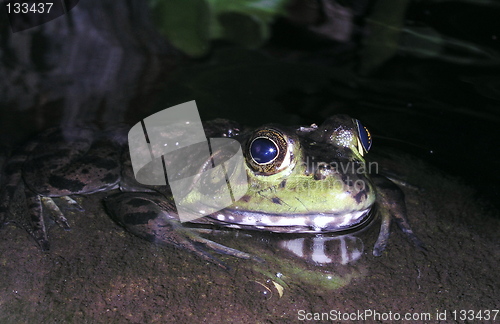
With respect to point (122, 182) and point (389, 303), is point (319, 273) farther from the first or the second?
point (122, 182)

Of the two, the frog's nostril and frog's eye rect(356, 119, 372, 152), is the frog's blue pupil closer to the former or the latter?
the frog's nostril

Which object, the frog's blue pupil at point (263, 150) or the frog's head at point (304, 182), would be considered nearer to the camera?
the frog's head at point (304, 182)

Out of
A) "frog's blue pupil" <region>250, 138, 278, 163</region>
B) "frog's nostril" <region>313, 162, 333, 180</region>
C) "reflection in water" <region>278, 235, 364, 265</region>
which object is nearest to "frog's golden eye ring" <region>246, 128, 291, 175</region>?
"frog's blue pupil" <region>250, 138, 278, 163</region>

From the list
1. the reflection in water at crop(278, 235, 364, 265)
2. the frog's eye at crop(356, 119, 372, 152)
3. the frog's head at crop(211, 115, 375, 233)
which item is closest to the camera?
the frog's head at crop(211, 115, 375, 233)

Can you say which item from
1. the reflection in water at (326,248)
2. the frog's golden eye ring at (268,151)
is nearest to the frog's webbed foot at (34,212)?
the frog's golden eye ring at (268,151)

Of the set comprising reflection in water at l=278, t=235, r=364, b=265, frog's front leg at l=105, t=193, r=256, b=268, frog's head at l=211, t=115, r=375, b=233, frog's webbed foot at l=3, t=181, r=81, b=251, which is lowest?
frog's webbed foot at l=3, t=181, r=81, b=251

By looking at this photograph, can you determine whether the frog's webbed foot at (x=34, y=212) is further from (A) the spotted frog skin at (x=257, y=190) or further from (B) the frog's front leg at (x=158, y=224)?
(B) the frog's front leg at (x=158, y=224)

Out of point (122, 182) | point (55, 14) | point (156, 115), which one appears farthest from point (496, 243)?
point (55, 14)

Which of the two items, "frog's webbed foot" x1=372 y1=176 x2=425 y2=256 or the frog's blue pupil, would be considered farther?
"frog's webbed foot" x1=372 y1=176 x2=425 y2=256
